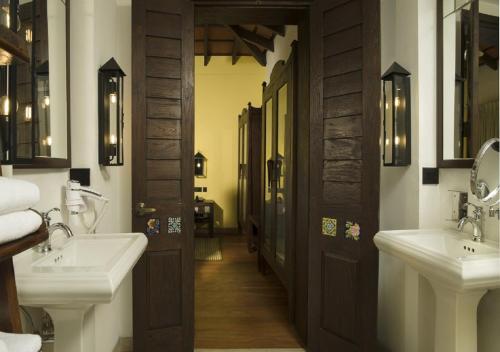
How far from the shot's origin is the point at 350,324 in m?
1.97

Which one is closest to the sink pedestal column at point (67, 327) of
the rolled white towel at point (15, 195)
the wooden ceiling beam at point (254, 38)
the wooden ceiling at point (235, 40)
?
the rolled white towel at point (15, 195)

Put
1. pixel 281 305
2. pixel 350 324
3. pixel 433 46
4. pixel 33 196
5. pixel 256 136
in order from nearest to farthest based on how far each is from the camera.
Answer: pixel 33 196 → pixel 433 46 → pixel 350 324 → pixel 281 305 → pixel 256 136

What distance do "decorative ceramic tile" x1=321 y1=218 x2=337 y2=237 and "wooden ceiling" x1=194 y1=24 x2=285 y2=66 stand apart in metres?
2.61

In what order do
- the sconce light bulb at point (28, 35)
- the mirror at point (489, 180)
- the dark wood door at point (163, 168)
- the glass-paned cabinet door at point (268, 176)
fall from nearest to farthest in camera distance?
1. the sconce light bulb at point (28, 35)
2. the mirror at point (489, 180)
3. the dark wood door at point (163, 168)
4. the glass-paned cabinet door at point (268, 176)

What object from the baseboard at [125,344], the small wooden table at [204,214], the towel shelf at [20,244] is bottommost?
the baseboard at [125,344]

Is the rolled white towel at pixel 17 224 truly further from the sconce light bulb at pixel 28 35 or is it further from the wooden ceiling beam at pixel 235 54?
the wooden ceiling beam at pixel 235 54

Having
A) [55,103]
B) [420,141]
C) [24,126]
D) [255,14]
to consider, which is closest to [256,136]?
[255,14]

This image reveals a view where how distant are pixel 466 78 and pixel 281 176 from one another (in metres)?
1.74

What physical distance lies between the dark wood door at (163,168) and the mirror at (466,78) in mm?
1481

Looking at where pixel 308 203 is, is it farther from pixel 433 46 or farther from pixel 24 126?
pixel 24 126

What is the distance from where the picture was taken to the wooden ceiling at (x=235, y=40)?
4684mm

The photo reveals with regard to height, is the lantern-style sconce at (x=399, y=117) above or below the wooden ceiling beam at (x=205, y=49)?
below

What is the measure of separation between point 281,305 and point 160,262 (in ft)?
4.69

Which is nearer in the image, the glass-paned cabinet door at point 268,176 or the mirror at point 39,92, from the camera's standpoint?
the mirror at point 39,92
